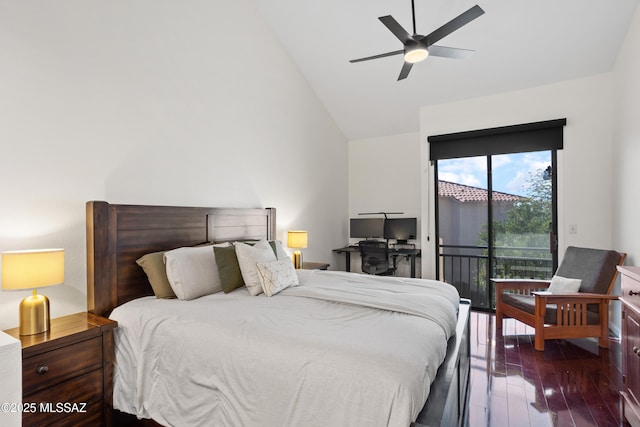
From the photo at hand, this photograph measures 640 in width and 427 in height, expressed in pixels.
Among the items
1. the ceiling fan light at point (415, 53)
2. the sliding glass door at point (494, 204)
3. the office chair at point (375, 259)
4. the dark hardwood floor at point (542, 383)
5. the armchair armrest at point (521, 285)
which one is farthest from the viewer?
the office chair at point (375, 259)

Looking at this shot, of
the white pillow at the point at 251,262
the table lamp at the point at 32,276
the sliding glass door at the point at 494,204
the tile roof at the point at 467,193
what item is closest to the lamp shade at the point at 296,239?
the white pillow at the point at 251,262

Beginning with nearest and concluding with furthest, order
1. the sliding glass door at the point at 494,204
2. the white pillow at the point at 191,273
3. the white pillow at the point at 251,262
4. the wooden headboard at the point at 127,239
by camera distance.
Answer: the wooden headboard at the point at 127,239, the white pillow at the point at 191,273, the white pillow at the point at 251,262, the sliding glass door at the point at 494,204

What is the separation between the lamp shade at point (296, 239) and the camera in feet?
13.4

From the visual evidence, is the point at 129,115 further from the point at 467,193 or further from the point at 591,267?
the point at 591,267

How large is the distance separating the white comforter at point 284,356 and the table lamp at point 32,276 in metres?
0.41

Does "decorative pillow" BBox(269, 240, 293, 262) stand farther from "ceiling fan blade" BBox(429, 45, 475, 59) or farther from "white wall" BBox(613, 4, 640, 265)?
"white wall" BBox(613, 4, 640, 265)

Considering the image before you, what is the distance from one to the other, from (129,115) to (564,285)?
4.35 m

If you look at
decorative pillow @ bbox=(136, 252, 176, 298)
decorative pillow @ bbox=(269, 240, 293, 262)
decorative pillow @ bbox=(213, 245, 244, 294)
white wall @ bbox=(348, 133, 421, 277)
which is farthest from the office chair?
decorative pillow @ bbox=(136, 252, 176, 298)

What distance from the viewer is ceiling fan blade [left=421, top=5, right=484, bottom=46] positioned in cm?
237

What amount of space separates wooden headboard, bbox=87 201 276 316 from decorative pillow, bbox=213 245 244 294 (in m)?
0.44

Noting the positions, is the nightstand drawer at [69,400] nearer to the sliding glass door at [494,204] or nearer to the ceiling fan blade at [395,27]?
the ceiling fan blade at [395,27]

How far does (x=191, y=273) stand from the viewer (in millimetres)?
2369

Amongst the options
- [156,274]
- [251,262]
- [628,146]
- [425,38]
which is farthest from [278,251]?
[628,146]

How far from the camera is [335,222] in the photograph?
5.55 m
